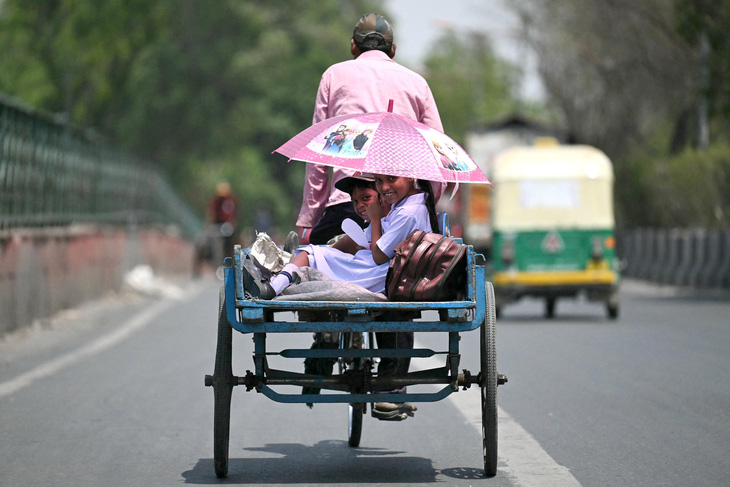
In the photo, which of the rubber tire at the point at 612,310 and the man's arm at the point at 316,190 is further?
the rubber tire at the point at 612,310

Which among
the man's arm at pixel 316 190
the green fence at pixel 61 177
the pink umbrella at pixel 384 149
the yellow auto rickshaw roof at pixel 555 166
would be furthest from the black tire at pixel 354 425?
the yellow auto rickshaw roof at pixel 555 166

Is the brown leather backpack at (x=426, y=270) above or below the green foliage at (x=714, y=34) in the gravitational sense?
below

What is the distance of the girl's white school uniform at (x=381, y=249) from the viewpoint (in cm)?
653

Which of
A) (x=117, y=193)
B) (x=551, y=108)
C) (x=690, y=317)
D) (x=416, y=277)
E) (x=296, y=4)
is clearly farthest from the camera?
(x=296, y=4)

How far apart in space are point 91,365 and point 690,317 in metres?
9.15

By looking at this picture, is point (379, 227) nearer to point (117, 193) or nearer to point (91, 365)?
point (91, 365)

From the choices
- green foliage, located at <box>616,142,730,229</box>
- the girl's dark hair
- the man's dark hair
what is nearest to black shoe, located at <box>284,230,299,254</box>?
the girl's dark hair

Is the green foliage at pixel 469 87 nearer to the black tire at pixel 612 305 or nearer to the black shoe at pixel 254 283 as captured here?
the black tire at pixel 612 305

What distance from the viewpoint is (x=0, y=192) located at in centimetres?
1495

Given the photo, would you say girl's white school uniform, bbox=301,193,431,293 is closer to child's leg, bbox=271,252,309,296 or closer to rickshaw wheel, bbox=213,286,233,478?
child's leg, bbox=271,252,309,296

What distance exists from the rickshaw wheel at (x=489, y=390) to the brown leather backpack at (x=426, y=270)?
249mm

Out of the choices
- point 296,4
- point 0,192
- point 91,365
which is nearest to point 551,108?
point 296,4

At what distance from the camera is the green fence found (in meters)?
15.6

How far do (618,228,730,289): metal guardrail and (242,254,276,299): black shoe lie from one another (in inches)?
764
